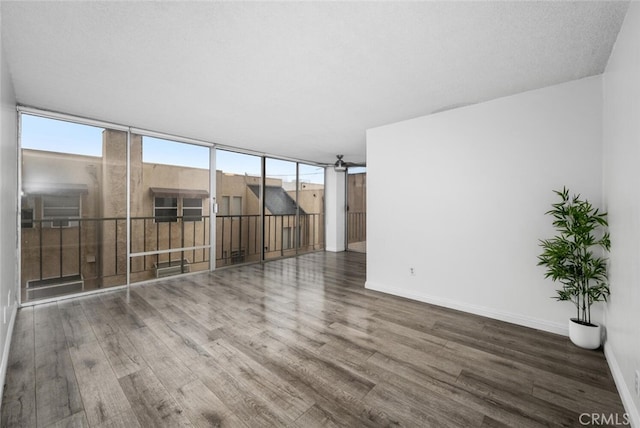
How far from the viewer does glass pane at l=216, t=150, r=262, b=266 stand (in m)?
5.31

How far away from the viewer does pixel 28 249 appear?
10.7 ft

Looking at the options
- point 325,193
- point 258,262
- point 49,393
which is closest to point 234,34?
point 49,393

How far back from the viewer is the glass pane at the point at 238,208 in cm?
531

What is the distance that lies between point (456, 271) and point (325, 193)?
15.7 ft

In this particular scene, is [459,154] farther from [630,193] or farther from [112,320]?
[112,320]

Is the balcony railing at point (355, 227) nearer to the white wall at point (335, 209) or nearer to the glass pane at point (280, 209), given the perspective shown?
the white wall at point (335, 209)

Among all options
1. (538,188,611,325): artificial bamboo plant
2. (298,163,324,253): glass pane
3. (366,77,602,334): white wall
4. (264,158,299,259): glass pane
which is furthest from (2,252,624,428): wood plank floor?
(298,163,324,253): glass pane

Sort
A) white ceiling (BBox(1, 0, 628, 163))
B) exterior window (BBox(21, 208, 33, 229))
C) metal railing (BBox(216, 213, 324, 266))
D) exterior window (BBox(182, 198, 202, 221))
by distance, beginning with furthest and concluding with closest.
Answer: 1. metal railing (BBox(216, 213, 324, 266))
2. exterior window (BBox(182, 198, 202, 221))
3. exterior window (BBox(21, 208, 33, 229))
4. white ceiling (BBox(1, 0, 628, 163))

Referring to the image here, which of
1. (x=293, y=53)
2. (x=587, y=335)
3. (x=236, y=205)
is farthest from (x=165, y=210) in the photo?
(x=587, y=335)

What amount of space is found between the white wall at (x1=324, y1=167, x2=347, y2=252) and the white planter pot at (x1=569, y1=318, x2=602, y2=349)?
5.36 meters

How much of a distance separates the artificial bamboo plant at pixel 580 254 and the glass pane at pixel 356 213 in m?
5.04

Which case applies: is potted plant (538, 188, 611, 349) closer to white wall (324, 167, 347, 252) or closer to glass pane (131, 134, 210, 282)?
glass pane (131, 134, 210, 282)

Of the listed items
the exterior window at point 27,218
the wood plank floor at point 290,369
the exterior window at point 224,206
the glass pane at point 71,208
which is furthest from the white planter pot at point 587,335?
the exterior window at point 27,218

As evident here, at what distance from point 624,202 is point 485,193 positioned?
4.02 ft
